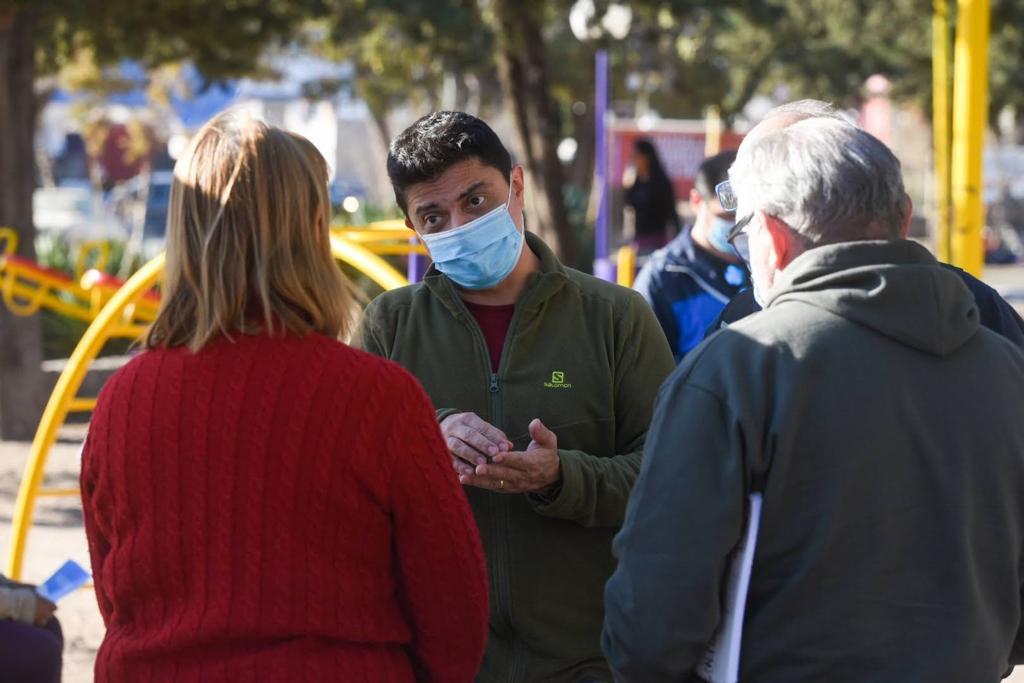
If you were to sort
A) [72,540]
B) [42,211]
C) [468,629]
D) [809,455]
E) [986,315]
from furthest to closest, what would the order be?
1. [42,211]
2. [72,540]
3. [986,315]
4. [468,629]
5. [809,455]

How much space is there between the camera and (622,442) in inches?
111

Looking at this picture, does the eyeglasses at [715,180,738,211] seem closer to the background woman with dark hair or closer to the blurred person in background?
the blurred person in background

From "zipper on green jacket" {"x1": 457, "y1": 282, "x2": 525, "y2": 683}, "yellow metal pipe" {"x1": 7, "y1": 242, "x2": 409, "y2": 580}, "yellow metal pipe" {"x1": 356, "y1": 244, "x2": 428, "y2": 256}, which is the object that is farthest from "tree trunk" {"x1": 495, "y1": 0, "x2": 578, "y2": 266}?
"zipper on green jacket" {"x1": 457, "y1": 282, "x2": 525, "y2": 683}

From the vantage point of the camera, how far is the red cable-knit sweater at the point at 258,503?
1.99m

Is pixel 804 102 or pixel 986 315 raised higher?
pixel 804 102

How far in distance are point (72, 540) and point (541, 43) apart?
537 cm

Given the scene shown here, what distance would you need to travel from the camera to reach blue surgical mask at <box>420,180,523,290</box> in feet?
9.14

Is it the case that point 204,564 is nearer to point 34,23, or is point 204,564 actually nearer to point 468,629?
point 468,629

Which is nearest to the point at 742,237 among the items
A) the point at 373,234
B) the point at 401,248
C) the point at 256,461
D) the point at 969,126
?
the point at 256,461

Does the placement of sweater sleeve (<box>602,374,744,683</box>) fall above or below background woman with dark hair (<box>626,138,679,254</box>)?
above

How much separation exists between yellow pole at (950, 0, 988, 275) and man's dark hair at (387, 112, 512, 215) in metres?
4.71

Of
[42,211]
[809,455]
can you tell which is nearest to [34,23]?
[809,455]

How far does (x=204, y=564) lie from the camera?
2.00m

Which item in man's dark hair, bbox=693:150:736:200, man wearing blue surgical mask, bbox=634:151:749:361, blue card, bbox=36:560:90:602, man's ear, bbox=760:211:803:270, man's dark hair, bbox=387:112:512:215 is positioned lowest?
blue card, bbox=36:560:90:602
